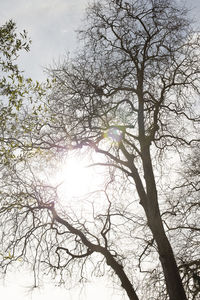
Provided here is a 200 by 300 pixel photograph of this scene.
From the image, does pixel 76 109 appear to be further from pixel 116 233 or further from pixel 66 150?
pixel 116 233

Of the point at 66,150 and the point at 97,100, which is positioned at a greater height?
the point at 97,100

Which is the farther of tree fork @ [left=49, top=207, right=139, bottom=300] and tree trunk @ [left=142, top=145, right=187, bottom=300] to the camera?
tree fork @ [left=49, top=207, right=139, bottom=300]

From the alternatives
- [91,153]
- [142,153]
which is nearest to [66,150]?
[91,153]

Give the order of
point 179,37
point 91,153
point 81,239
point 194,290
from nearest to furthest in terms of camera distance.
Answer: point 194,290 < point 81,239 < point 179,37 < point 91,153

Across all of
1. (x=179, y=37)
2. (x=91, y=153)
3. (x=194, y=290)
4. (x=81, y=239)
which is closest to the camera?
(x=194, y=290)

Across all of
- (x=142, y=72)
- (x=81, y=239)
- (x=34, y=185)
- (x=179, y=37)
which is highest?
(x=179, y=37)

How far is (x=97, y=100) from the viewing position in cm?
850

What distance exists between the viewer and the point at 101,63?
8766mm

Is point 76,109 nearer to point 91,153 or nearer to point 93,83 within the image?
point 93,83

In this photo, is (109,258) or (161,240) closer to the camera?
(161,240)

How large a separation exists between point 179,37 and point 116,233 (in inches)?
223

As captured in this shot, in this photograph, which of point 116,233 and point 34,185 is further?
point 116,233

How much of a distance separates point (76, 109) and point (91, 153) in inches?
61.5

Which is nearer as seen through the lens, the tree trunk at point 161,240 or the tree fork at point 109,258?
the tree trunk at point 161,240
